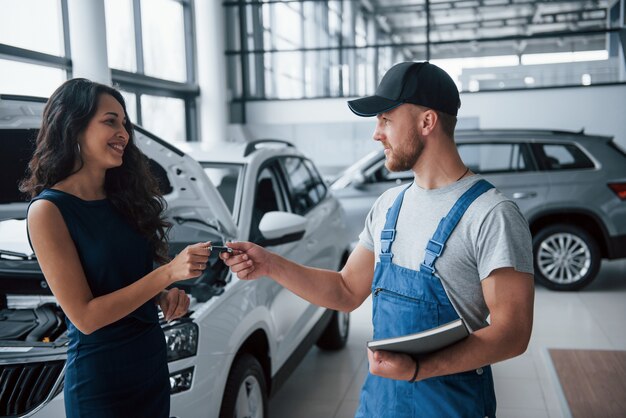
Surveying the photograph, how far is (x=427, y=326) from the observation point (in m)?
1.59

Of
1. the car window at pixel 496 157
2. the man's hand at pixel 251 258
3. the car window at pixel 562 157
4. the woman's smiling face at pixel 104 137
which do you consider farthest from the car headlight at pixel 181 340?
the car window at pixel 562 157

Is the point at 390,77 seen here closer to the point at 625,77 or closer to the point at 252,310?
the point at 252,310

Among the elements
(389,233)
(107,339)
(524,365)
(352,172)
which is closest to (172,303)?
(107,339)

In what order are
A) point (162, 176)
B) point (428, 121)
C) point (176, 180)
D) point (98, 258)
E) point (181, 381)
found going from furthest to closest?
point (162, 176) → point (176, 180) → point (181, 381) → point (98, 258) → point (428, 121)

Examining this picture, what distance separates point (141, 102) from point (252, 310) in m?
7.66

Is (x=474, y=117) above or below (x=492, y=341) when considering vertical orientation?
above

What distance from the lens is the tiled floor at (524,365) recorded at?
374cm

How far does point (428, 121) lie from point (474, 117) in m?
9.93

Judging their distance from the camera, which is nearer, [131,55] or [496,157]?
[496,157]

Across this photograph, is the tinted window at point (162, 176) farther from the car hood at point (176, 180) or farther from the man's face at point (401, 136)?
the man's face at point (401, 136)

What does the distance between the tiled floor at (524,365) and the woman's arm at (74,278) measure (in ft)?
4.86

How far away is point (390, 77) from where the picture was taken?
66.4 inches

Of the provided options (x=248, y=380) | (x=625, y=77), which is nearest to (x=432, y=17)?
(x=625, y=77)

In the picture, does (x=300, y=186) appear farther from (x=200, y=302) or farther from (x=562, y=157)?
(x=562, y=157)
